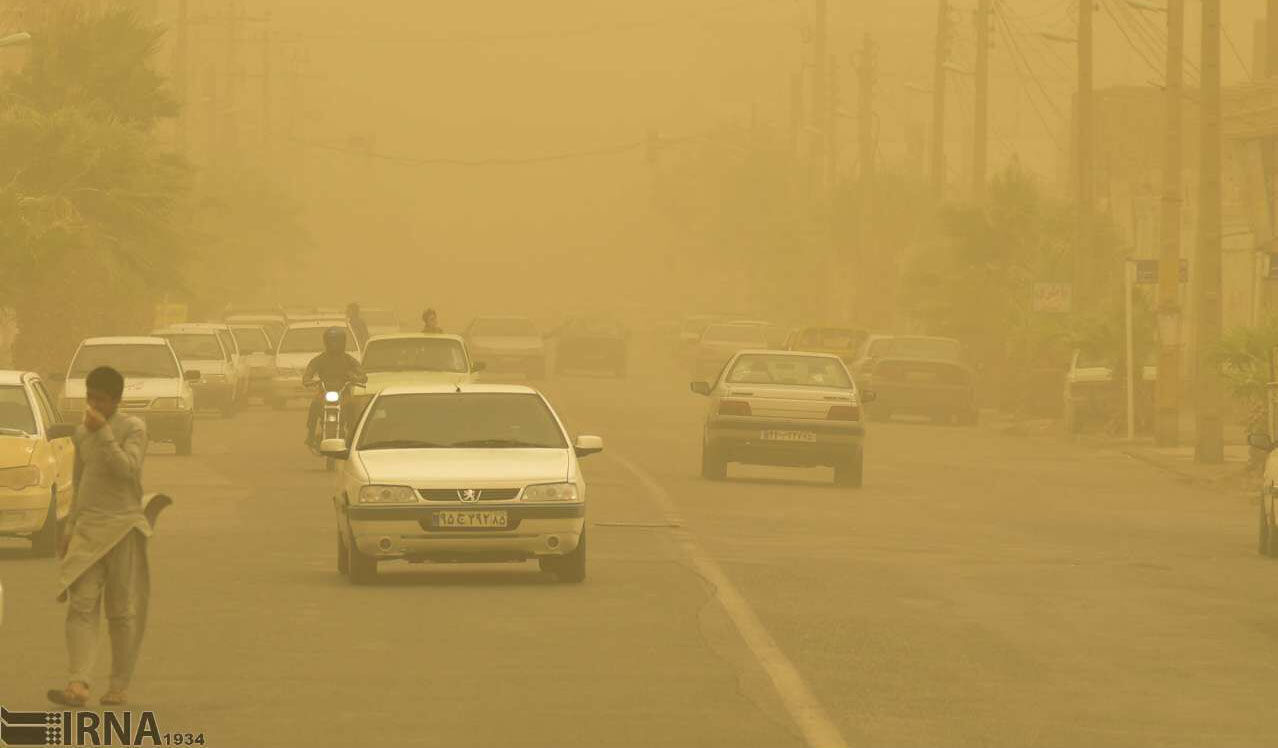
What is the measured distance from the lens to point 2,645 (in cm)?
1482

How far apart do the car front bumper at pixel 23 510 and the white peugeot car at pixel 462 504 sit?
9.52 feet

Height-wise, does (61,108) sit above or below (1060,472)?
above

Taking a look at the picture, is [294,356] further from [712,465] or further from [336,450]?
[336,450]

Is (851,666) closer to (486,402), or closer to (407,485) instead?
(407,485)

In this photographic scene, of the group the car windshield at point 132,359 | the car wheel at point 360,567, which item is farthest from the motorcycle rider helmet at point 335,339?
the car wheel at point 360,567

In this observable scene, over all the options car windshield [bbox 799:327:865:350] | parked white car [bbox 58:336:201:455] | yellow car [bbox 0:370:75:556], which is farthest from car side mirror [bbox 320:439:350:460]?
car windshield [bbox 799:327:865:350]

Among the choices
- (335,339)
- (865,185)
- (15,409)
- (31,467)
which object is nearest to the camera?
(31,467)

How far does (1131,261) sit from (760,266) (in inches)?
2457

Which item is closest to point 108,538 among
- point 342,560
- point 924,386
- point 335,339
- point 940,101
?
point 342,560

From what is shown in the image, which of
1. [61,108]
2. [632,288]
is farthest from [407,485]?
[632,288]

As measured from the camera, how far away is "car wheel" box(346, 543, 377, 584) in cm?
1812

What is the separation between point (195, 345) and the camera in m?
48.1

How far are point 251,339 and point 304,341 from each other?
2.64 m

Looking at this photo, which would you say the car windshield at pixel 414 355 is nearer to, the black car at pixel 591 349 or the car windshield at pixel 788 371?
the car windshield at pixel 788 371
